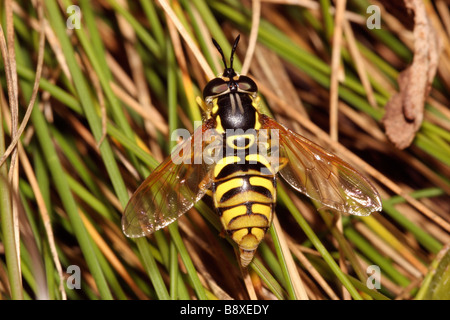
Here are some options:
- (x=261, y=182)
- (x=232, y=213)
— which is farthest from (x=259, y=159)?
(x=232, y=213)

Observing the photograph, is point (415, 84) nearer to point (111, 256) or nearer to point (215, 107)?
point (215, 107)

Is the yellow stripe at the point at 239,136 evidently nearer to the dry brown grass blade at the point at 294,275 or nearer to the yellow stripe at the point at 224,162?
the yellow stripe at the point at 224,162

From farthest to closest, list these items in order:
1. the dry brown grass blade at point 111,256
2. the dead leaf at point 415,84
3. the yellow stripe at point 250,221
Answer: the dead leaf at point 415,84, the dry brown grass blade at point 111,256, the yellow stripe at point 250,221

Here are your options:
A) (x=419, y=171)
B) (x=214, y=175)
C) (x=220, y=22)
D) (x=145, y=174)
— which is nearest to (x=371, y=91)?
(x=419, y=171)

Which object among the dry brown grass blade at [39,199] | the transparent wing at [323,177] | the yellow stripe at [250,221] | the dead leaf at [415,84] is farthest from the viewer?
the dead leaf at [415,84]

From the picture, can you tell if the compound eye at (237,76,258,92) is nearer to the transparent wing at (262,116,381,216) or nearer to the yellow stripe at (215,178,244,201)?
the transparent wing at (262,116,381,216)

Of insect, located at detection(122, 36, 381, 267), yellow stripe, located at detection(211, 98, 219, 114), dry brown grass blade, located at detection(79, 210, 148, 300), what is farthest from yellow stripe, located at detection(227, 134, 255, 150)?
dry brown grass blade, located at detection(79, 210, 148, 300)

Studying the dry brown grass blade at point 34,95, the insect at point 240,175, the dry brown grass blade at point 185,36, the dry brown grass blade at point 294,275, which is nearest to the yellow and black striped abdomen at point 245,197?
the insect at point 240,175

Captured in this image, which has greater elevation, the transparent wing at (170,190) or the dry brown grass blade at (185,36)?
the dry brown grass blade at (185,36)
